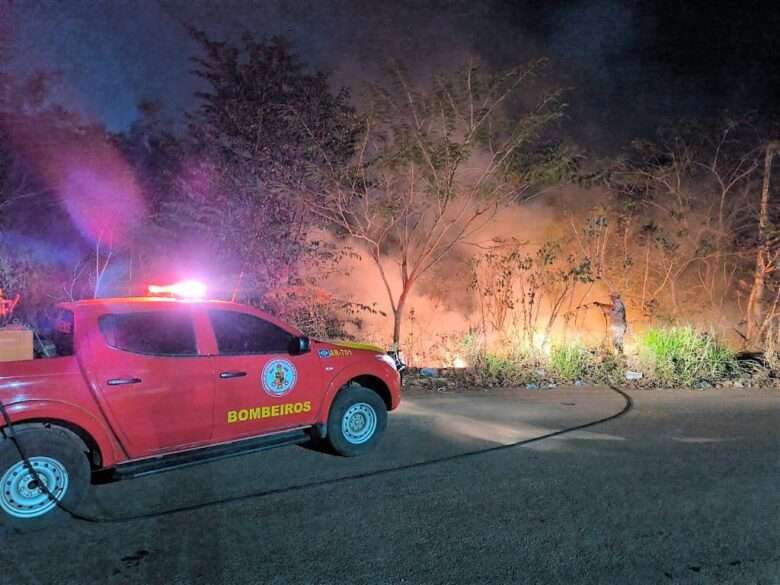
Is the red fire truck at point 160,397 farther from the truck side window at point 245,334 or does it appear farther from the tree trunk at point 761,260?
the tree trunk at point 761,260

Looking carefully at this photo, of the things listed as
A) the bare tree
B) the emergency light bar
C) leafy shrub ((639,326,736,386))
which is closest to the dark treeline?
the bare tree

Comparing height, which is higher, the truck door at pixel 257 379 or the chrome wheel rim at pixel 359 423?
the truck door at pixel 257 379

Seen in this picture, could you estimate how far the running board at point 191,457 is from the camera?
14.2 feet

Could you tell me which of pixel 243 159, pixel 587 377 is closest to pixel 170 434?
pixel 243 159

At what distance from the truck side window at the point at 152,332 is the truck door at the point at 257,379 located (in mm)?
219

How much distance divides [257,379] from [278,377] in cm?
19

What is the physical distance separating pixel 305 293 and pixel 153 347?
17.1 ft

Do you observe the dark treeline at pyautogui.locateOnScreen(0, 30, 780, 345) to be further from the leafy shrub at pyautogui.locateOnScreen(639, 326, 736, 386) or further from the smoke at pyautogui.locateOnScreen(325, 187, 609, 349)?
the leafy shrub at pyautogui.locateOnScreen(639, 326, 736, 386)

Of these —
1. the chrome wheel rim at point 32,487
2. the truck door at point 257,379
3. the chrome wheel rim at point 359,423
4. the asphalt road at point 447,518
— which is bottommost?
the asphalt road at point 447,518

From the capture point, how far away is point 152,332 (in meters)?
4.62

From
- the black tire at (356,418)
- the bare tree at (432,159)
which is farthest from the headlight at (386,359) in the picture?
the bare tree at (432,159)

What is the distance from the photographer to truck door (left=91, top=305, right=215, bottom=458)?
14.0 ft

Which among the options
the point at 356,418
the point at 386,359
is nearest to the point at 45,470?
the point at 356,418

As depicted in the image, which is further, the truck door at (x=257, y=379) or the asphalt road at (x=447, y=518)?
the truck door at (x=257, y=379)
